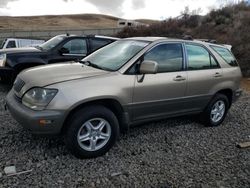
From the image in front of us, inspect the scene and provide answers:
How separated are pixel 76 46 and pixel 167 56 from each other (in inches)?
170

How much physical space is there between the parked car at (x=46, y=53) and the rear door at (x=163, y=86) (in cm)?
245

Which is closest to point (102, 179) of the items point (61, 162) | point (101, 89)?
point (61, 162)

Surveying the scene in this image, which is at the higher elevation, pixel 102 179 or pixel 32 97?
pixel 32 97

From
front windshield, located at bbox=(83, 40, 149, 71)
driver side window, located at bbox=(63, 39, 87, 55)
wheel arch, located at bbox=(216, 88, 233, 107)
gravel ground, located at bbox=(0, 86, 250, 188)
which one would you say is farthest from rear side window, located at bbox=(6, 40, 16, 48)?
Answer: wheel arch, located at bbox=(216, 88, 233, 107)

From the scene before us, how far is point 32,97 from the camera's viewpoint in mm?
3834

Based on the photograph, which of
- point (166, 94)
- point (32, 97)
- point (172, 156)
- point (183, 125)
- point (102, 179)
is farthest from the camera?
point (183, 125)

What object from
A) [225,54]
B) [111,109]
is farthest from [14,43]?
[111,109]

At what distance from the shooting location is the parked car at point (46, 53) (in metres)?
7.41

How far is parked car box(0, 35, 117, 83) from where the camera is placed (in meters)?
7.41

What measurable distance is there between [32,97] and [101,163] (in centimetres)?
127

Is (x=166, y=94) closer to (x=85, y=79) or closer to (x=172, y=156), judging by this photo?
(x=172, y=156)

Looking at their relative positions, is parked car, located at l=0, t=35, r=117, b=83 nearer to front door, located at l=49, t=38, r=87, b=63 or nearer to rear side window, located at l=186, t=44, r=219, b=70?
front door, located at l=49, t=38, r=87, b=63

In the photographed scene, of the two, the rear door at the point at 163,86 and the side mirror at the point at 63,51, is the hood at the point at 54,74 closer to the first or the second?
the rear door at the point at 163,86

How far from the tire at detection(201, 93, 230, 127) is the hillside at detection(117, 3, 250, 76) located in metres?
7.57
